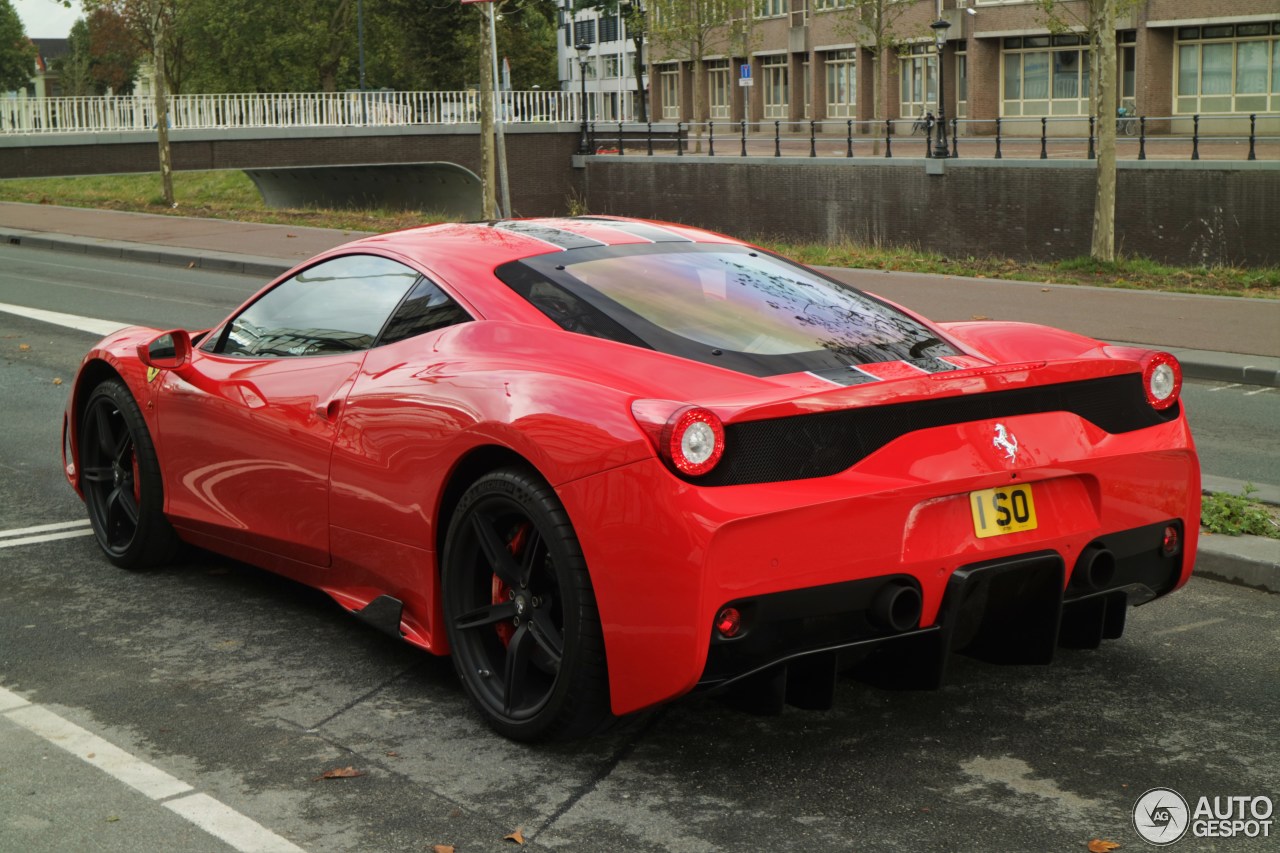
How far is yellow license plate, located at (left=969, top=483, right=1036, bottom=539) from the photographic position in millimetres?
3863

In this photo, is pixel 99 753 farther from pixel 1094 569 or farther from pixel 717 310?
pixel 1094 569

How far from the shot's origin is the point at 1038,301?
53.2ft

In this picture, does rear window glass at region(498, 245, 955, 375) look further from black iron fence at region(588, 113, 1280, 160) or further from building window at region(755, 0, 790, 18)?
building window at region(755, 0, 790, 18)

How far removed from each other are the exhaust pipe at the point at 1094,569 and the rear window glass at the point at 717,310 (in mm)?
712

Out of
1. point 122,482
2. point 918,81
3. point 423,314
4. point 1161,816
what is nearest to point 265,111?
point 918,81

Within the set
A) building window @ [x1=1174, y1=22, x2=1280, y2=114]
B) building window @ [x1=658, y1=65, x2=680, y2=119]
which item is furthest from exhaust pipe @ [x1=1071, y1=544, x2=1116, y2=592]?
building window @ [x1=658, y1=65, x2=680, y2=119]

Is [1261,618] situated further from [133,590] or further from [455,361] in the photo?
[133,590]

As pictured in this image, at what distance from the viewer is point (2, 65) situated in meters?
107

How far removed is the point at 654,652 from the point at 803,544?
0.44 metres

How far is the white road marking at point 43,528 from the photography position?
21.7ft

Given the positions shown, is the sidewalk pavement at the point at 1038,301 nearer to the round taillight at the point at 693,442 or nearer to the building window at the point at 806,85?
the round taillight at the point at 693,442

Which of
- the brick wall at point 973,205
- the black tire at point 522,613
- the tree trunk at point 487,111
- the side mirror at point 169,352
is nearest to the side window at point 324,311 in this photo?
the side mirror at point 169,352

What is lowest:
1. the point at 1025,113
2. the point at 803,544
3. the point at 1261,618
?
the point at 1261,618

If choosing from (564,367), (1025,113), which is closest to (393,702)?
(564,367)
